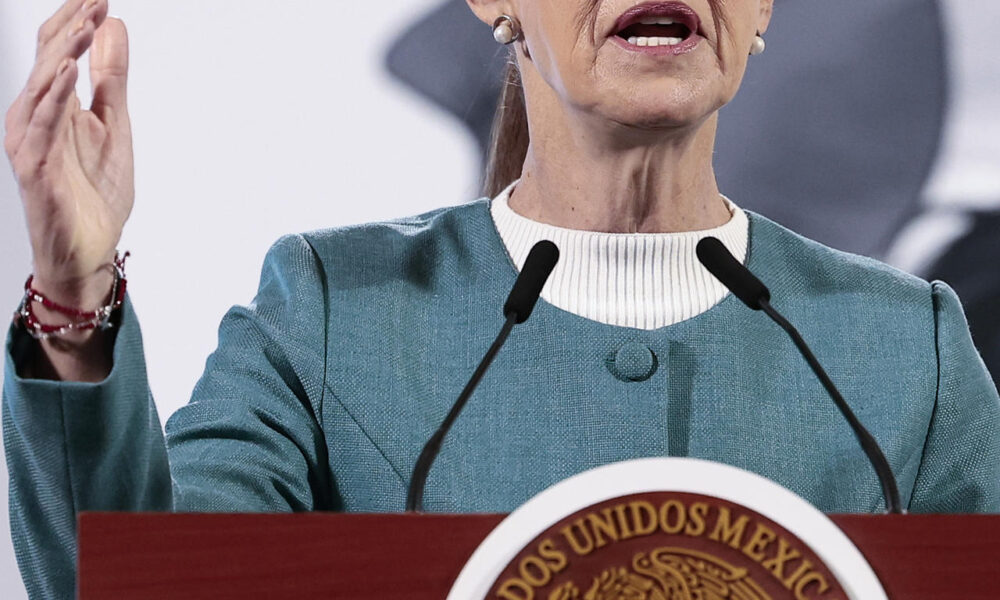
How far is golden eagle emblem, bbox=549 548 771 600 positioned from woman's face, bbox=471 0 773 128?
0.68 meters

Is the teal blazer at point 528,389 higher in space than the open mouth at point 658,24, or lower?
lower

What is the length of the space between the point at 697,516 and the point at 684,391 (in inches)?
22.3

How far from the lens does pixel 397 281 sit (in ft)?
4.80

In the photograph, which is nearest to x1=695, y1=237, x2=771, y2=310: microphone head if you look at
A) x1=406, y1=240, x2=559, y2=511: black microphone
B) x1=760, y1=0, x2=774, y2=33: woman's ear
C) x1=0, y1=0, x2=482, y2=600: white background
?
x1=406, y1=240, x2=559, y2=511: black microphone

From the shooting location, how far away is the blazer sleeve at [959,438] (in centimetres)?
138

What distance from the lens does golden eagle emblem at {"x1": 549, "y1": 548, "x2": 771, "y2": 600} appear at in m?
0.78

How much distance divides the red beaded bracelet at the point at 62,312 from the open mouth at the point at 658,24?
64cm

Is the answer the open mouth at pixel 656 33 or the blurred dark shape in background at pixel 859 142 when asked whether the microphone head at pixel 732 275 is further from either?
the blurred dark shape in background at pixel 859 142

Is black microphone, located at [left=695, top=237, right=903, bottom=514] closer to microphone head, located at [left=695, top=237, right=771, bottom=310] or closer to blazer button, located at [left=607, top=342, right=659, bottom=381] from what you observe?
microphone head, located at [left=695, top=237, right=771, bottom=310]

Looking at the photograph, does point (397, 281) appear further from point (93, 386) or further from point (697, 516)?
point (697, 516)

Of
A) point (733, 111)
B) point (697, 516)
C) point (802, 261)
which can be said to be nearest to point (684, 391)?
point (802, 261)

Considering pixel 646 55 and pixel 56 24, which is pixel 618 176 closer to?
pixel 646 55

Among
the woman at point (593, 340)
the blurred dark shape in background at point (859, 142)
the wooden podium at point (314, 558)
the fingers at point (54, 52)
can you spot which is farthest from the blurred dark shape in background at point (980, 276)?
the fingers at point (54, 52)

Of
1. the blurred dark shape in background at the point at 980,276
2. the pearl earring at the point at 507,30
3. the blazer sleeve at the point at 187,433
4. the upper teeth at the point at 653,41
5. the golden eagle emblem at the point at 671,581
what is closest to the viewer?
the golden eagle emblem at the point at 671,581
